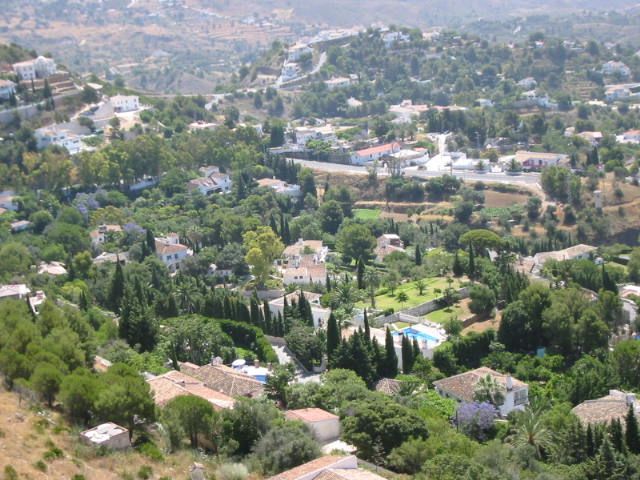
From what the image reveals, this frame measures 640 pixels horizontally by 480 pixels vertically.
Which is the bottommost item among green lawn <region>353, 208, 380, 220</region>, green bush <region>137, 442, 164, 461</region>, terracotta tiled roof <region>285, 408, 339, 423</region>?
green lawn <region>353, 208, 380, 220</region>

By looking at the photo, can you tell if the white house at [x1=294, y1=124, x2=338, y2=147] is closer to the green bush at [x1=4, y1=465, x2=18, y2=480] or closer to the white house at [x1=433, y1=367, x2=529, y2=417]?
the white house at [x1=433, y1=367, x2=529, y2=417]

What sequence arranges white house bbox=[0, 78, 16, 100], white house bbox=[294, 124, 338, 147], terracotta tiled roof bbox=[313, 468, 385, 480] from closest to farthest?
terracotta tiled roof bbox=[313, 468, 385, 480], white house bbox=[0, 78, 16, 100], white house bbox=[294, 124, 338, 147]

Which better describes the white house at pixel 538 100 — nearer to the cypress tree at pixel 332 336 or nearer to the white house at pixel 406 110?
the white house at pixel 406 110

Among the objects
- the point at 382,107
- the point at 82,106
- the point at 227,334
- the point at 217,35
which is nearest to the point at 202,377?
the point at 227,334

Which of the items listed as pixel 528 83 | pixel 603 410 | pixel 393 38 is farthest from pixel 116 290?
pixel 393 38

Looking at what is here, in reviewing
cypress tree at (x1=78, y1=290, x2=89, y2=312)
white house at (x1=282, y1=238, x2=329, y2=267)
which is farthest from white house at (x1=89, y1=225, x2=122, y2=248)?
cypress tree at (x1=78, y1=290, x2=89, y2=312)

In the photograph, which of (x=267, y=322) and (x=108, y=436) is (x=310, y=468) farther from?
(x=267, y=322)
